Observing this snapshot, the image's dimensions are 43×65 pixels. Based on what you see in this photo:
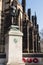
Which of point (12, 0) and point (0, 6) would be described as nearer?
point (0, 6)

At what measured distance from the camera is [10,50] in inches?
691

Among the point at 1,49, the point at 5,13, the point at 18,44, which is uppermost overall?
the point at 5,13

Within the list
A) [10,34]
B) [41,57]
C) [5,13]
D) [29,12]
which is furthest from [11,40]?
[29,12]

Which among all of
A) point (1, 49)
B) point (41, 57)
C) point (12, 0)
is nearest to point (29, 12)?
point (12, 0)

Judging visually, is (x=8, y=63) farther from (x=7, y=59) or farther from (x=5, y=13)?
(x=5, y=13)

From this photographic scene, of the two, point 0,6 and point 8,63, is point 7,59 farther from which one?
point 0,6

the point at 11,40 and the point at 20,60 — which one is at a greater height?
the point at 11,40

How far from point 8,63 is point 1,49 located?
17256mm

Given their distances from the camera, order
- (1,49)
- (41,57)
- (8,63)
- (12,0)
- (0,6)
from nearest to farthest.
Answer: (8,63) < (41,57) < (1,49) < (0,6) < (12,0)

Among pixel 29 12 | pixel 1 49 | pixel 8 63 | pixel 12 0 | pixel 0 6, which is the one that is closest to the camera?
pixel 8 63

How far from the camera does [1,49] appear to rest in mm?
34406

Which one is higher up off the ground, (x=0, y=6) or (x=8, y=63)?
(x=0, y=6)

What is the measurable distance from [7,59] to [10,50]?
77 centimetres

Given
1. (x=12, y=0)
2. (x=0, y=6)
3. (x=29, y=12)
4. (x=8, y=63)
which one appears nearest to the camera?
(x=8, y=63)
